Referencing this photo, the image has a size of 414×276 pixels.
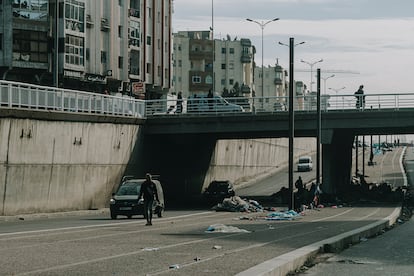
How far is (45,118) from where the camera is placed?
43406mm

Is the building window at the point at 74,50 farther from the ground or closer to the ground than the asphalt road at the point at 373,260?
farther from the ground

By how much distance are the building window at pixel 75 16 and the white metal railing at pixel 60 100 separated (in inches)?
677

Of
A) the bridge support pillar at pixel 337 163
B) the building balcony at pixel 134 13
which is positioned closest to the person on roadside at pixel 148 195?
the bridge support pillar at pixel 337 163

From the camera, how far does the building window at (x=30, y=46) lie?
68.2 m

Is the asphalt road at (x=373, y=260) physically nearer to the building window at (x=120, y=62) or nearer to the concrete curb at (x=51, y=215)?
the concrete curb at (x=51, y=215)

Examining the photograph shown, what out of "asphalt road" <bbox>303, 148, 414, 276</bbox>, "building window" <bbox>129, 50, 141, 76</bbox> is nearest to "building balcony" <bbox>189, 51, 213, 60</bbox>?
"building window" <bbox>129, 50, 141, 76</bbox>

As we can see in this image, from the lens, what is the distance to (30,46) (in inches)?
2734

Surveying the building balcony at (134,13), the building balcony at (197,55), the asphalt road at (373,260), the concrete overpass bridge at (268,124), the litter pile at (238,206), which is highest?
the building balcony at (197,55)

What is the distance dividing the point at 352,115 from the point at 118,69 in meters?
30.9

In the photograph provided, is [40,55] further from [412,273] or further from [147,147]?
[412,273]

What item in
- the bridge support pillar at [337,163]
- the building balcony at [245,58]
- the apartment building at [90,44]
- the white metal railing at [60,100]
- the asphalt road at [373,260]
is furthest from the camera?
the building balcony at [245,58]

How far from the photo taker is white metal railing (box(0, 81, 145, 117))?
41.0 m

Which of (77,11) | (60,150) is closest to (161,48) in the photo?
(77,11)

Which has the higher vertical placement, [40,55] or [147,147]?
[40,55]
